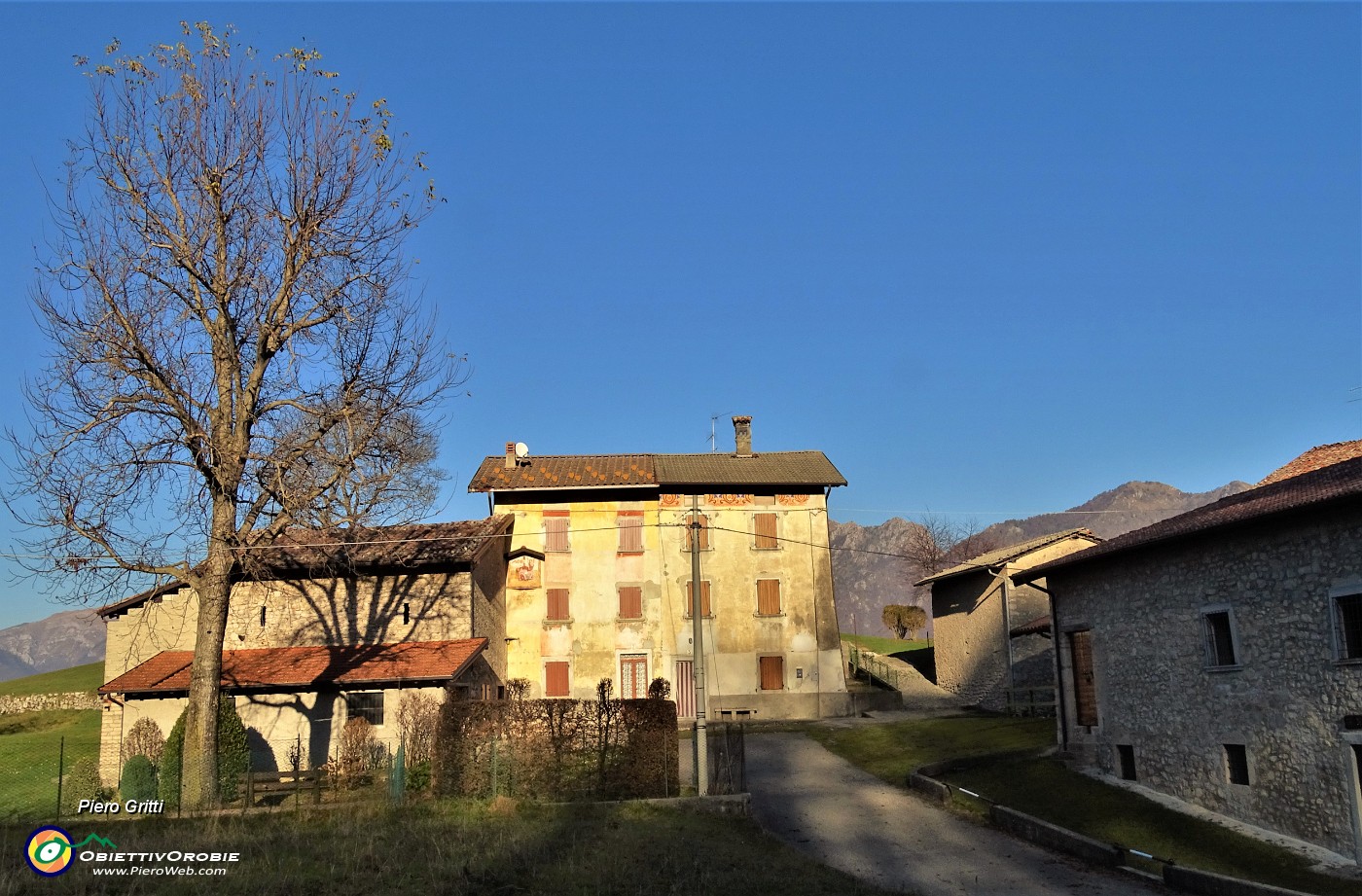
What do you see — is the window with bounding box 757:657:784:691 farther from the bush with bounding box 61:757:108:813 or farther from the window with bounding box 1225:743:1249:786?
the bush with bounding box 61:757:108:813

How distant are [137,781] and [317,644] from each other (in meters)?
8.98

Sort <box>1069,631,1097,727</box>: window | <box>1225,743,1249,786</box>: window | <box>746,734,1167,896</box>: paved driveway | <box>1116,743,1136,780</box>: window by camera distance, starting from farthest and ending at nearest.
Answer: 1. <box>1069,631,1097,727</box>: window
2. <box>1116,743,1136,780</box>: window
3. <box>1225,743,1249,786</box>: window
4. <box>746,734,1167,896</box>: paved driveway

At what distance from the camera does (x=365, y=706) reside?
25906mm

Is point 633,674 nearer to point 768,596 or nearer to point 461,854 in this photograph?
point 768,596

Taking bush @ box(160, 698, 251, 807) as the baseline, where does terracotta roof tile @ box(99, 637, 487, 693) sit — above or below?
above

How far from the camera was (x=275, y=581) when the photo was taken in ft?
95.6

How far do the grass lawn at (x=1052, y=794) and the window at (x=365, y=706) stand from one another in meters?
12.3

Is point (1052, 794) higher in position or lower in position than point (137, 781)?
lower

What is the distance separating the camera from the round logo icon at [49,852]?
11.4 meters

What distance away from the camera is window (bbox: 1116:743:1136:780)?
2156 cm

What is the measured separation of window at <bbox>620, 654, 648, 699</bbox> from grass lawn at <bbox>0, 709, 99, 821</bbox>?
1686 centimetres

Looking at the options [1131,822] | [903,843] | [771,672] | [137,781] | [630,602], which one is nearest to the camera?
[903,843]

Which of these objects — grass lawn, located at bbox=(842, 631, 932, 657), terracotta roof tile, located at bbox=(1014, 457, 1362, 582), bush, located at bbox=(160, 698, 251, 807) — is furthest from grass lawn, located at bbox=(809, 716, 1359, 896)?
grass lawn, located at bbox=(842, 631, 932, 657)

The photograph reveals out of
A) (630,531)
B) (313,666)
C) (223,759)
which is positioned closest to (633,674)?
(630,531)
